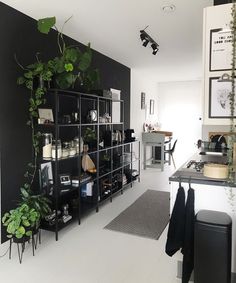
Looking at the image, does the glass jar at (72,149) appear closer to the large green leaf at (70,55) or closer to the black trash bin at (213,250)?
the large green leaf at (70,55)

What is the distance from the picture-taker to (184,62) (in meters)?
5.25

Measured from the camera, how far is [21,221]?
2338 mm

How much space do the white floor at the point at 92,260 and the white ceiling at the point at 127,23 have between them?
2467mm

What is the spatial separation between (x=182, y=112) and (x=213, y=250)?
676 centimetres

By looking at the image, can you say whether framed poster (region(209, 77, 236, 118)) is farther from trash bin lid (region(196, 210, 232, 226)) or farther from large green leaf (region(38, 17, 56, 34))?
large green leaf (region(38, 17, 56, 34))

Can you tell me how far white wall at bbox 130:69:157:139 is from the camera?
19.9 feet

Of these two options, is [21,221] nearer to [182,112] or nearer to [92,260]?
[92,260]

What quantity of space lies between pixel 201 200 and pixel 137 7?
2004 mm

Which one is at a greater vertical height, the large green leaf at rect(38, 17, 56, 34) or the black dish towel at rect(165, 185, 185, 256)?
the large green leaf at rect(38, 17, 56, 34)

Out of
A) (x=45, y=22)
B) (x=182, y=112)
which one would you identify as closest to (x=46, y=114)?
(x=45, y=22)

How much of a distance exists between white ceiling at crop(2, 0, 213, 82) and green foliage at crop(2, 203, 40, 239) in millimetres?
2006

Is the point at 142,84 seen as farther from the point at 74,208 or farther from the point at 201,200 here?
the point at 201,200

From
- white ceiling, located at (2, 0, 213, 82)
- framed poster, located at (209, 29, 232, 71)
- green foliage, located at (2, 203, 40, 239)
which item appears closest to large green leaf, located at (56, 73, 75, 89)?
white ceiling, located at (2, 0, 213, 82)

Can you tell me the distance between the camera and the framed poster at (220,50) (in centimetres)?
203
